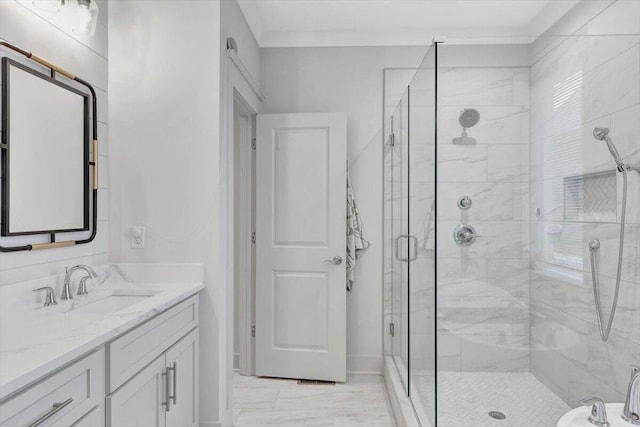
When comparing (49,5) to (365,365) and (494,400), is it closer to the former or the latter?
(494,400)

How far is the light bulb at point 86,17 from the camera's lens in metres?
1.65

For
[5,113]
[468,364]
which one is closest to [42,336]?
[5,113]

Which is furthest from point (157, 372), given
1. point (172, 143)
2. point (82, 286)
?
point (172, 143)

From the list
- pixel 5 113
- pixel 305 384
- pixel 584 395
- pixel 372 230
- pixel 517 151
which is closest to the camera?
pixel 5 113

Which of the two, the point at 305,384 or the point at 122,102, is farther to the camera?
the point at 305,384

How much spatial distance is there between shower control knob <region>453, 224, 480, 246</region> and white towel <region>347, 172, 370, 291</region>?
3.98ft

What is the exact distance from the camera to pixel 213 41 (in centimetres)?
201

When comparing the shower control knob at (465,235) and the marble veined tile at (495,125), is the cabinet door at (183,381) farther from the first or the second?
the marble veined tile at (495,125)

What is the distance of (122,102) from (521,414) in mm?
2426

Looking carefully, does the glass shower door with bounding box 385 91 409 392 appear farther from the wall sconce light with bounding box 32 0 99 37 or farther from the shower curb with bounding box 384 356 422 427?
the wall sconce light with bounding box 32 0 99 37

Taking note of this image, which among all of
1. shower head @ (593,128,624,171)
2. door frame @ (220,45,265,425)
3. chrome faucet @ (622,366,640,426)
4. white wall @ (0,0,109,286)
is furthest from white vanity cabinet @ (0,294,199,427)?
shower head @ (593,128,624,171)

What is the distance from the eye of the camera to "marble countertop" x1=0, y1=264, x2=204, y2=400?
35.9 inches

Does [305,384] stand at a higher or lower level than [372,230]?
lower

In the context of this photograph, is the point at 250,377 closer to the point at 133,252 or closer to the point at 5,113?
the point at 133,252
